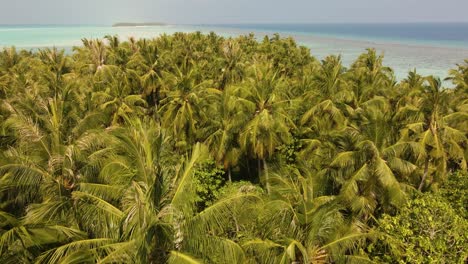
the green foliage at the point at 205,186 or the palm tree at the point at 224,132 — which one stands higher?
the palm tree at the point at 224,132

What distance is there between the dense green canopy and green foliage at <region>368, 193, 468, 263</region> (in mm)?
106

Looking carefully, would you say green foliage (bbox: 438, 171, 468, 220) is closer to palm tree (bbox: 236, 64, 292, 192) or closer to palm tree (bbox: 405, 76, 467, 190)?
palm tree (bbox: 405, 76, 467, 190)

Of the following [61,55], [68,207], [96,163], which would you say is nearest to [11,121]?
[96,163]

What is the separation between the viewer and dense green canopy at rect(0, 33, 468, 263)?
10.4 metres

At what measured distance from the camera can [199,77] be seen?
1428 inches

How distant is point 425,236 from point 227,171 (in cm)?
1730

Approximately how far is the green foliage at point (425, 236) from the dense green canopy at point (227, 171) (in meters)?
0.11

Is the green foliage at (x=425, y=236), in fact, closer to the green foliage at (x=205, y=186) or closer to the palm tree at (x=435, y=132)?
the palm tree at (x=435, y=132)

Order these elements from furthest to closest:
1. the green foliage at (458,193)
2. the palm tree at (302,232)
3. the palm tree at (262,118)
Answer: the palm tree at (262,118) < the green foliage at (458,193) < the palm tree at (302,232)

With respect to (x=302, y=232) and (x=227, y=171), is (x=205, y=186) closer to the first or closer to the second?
(x=227, y=171)

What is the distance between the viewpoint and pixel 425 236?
13602 millimetres

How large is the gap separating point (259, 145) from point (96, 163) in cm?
1140

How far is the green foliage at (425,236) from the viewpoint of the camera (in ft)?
42.5

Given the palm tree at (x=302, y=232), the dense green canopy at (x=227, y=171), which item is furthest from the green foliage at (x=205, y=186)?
the palm tree at (x=302, y=232)
